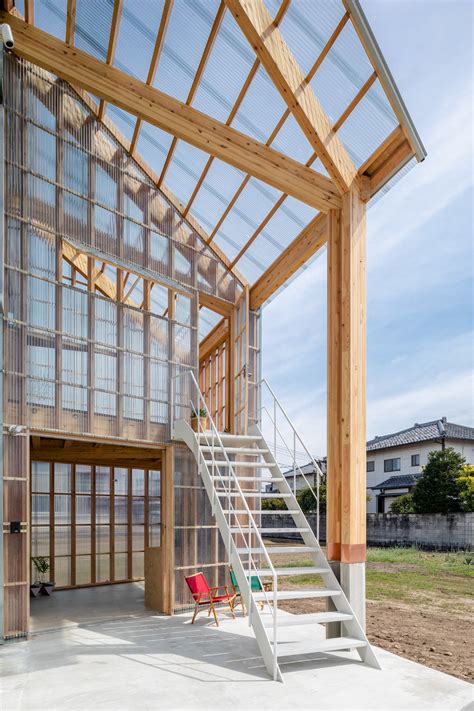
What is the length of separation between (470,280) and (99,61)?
24.8m

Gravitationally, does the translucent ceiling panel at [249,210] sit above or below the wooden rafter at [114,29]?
below

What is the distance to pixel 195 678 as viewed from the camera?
614 centimetres

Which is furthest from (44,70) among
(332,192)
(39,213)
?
(332,192)

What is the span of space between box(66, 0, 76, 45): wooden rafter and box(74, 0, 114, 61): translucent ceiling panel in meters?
0.04

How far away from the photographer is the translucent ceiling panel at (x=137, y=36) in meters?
7.89

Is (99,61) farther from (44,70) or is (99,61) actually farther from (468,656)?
(468,656)

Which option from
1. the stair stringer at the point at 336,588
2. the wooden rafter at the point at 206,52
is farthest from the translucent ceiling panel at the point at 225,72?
the stair stringer at the point at 336,588

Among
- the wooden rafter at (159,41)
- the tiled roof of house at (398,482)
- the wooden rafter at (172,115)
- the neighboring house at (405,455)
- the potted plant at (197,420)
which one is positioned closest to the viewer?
the wooden rafter at (159,41)

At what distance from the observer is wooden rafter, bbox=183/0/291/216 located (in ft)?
23.3

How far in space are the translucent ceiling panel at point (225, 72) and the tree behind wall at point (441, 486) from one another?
16144 millimetres

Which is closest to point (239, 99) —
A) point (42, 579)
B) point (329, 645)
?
point (329, 645)

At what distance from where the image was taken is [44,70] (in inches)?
341

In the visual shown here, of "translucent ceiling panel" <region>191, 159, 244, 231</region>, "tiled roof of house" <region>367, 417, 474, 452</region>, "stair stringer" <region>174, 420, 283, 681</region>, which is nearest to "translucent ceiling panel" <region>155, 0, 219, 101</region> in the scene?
"translucent ceiling panel" <region>191, 159, 244, 231</region>

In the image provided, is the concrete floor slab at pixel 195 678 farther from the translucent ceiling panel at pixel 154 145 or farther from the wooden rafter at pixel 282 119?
the translucent ceiling panel at pixel 154 145
